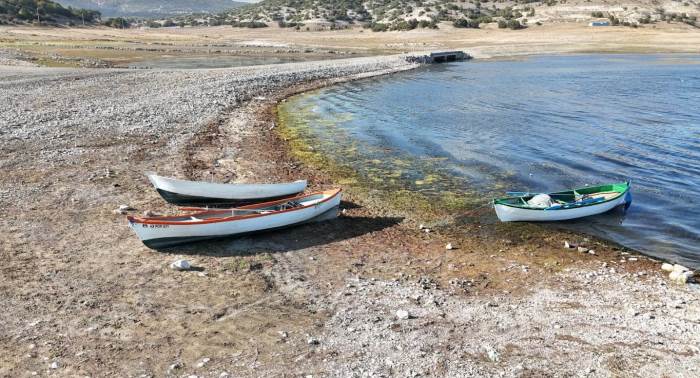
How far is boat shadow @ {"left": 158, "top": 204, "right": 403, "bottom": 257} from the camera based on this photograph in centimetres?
1559

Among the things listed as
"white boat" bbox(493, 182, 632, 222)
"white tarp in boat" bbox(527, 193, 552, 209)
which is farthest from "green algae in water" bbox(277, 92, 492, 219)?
"white tarp in boat" bbox(527, 193, 552, 209)

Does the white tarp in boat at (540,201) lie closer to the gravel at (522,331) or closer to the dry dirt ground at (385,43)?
the gravel at (522,331)

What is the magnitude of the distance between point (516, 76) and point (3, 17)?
116966mm

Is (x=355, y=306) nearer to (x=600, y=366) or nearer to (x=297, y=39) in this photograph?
(x=600, y=366)

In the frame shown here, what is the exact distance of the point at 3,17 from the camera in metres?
126

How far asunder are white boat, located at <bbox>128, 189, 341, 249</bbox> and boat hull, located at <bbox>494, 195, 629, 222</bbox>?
535 centimetres

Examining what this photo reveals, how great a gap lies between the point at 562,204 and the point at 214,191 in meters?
11.5

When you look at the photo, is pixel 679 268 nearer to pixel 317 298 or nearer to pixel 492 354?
pixel 492 354

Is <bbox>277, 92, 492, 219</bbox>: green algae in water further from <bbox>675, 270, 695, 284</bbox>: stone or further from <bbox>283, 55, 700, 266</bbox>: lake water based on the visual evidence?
<bbox>675, 270, 695, 284</bbox>: stone

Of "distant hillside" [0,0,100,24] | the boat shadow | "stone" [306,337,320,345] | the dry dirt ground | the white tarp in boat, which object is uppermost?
"distant hillside" [0,0,100,24]

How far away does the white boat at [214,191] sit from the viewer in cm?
1817

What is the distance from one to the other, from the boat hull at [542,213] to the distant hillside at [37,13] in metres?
138

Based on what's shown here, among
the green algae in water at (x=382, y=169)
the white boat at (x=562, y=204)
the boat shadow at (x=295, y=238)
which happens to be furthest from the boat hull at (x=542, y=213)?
the boat shadow at (x=295, y=238)

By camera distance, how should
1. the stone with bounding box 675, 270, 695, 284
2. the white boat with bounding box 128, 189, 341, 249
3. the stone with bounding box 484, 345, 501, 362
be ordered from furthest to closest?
the white boat with bounding box 128, 189, 341, 249, the stone with bounding box 675, 270, 695, 284, the stone with bounding box 484, 345, 501, 362
